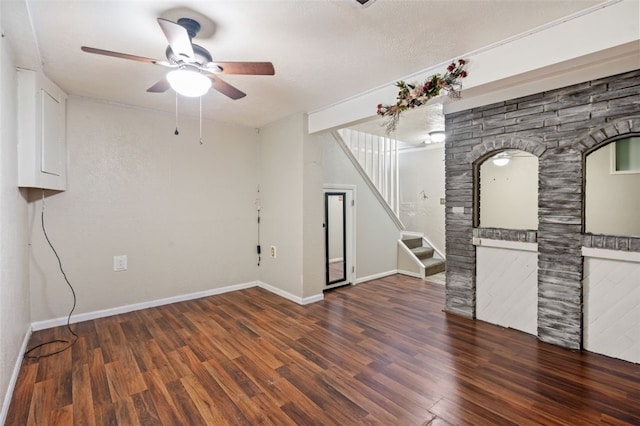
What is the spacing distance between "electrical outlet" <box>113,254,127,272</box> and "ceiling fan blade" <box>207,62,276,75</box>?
2802mm

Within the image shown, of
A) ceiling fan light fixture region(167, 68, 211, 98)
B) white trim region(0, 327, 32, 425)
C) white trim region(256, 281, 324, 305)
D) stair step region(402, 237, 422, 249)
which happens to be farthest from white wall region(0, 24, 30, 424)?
stair step region(402, 237, 422, 249)

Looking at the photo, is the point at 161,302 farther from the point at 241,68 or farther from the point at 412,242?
the point at 412,242

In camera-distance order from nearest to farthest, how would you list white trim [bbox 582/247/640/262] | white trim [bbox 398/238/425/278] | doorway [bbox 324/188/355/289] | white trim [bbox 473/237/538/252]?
white trim [bbox 582/247/640/262] → white trim [bbox 473/237/538/252] → doorway [bbox 324/188/355/289] → white trim [bbox 398/238/425/278]

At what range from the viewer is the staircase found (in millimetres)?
5633

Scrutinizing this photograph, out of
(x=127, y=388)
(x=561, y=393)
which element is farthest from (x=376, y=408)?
(x=127, y=388)

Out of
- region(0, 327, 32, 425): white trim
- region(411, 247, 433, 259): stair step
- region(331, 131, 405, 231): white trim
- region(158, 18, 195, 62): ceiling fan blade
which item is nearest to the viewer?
region(158, 18, 195, 62): ceiling fan blade

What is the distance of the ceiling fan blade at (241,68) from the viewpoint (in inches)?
80.1

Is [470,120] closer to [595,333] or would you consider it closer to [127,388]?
[595,333]

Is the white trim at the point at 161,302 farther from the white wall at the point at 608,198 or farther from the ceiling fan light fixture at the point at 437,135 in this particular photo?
the ceiling fan light fixture at the point at 437,135

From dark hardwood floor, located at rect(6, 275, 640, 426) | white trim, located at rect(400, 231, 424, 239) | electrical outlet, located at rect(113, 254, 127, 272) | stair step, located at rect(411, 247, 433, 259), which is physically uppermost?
white trim, located at rect(400, 231, 424, 239)

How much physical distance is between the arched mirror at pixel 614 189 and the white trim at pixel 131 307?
4.34 metres

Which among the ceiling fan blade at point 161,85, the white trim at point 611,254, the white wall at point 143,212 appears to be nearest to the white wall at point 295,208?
the white wall at point 143,212

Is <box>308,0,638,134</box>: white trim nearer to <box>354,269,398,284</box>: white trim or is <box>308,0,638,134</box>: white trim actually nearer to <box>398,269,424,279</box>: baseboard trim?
<box>354,269,398,284</box>: white trim

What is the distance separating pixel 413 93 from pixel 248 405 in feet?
9.26
